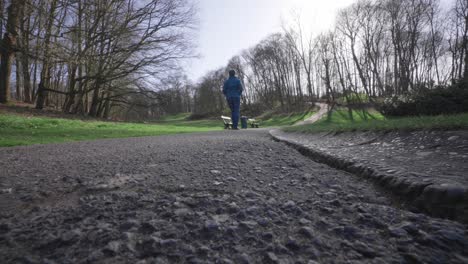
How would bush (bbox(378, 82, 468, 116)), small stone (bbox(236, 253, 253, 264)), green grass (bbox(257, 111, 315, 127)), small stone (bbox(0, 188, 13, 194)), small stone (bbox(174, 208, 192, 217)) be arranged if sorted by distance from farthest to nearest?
1. green grass (bbox(257, 111, 315, 127))
2. bush (bbox(378, 82, 468, 116))
3. small stone (bbox(0, 188, 13, 194))
4. small stone (bbox(174, 208, 192, 217))
5. small stone (bbox(236, 253, 253, 264))

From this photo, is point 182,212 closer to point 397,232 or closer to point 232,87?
point 397,232

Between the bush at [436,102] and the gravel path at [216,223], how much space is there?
37.4 ft

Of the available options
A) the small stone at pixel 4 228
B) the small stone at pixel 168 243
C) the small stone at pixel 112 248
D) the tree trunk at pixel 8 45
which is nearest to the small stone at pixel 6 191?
the small stone at pixel 4 228

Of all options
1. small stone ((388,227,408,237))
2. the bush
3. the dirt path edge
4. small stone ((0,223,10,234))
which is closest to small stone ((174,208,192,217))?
small stone ((0,223,10,234))

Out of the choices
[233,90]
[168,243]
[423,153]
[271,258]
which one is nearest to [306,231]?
[271,258]

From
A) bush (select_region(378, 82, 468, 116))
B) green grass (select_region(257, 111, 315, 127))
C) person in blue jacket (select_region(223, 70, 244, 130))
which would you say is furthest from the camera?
green grass (select_region(257, 111, 315, 127))

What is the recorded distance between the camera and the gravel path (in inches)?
30.4

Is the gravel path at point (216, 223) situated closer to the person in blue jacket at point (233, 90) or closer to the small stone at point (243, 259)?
the small stone at point (243, 259)

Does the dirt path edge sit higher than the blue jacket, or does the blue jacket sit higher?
the blue jacket

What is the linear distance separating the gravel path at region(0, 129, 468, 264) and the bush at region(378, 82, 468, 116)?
11411 mm

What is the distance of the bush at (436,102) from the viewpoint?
9.04 m

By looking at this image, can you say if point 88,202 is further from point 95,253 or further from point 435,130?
point 435,130

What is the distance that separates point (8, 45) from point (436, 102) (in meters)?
23.9

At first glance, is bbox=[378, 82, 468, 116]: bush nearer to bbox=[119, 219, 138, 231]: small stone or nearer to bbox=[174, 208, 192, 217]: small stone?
bbox=[174, 208, 192, 217]: small stone
